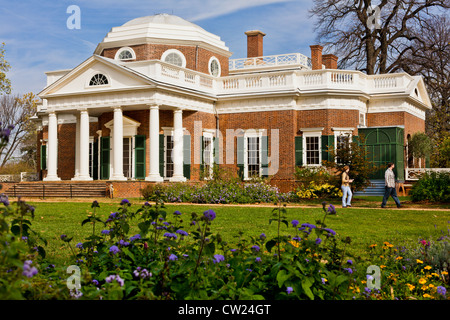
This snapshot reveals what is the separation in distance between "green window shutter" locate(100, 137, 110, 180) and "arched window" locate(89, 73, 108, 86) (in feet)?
10.6

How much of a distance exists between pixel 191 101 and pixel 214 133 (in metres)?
2.54

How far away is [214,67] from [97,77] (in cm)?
834

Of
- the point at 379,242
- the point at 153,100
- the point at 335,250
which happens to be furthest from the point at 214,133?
the point at 335,250

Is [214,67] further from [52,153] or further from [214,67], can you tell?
[52,153]

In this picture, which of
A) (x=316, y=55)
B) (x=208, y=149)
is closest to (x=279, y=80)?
(x=316, y=55)

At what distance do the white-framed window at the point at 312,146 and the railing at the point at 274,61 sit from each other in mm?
8563

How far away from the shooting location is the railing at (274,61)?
32688mm

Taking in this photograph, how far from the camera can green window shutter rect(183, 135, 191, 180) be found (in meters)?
25.3

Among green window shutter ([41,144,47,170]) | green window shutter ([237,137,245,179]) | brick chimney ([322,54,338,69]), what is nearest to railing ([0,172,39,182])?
green window shutter ([41,144,47,170])

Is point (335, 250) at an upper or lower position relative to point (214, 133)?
lower

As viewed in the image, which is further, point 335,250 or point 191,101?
point 191,101

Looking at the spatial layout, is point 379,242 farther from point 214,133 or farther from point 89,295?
point 214,133

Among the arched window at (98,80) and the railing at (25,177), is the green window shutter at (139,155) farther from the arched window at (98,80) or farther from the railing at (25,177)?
the railing at (25,177)
